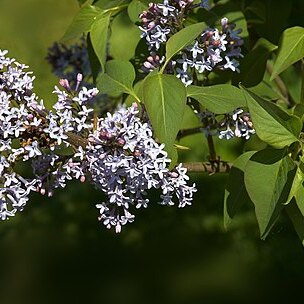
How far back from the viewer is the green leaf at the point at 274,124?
113 centimetres

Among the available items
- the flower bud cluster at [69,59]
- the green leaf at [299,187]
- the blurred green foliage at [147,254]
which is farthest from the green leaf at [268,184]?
the blurred green foliage at [147,254]

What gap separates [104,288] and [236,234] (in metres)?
0.50

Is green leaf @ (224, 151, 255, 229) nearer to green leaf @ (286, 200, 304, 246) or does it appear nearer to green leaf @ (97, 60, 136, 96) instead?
green leaf @ (286, 200, 304, 246)

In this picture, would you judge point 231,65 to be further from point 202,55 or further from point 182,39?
point 182,39

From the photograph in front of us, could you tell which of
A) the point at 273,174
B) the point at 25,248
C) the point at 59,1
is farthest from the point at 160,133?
the point at 59,1

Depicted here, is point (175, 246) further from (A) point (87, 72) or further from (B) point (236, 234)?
(A) point (87, 72)

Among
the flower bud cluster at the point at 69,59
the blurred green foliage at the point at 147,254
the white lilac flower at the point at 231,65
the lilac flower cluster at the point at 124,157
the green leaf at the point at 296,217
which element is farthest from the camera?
the blurred green foliage at the point at 147,254

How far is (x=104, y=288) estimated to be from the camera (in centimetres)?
288

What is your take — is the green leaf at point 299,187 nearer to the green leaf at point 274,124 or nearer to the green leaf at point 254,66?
the green leaf at point 274,124

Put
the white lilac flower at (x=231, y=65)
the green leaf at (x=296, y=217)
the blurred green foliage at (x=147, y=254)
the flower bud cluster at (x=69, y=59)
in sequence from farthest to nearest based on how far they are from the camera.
A: the blurred green foliage at (x=147, y=254) → the flower bud cluster at (x=69, y=59) → the white lilac flower at (x=231, y=65) → the green leaf at (x=296, y=217)

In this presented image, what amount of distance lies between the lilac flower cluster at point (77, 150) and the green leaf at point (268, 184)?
4.3 inches

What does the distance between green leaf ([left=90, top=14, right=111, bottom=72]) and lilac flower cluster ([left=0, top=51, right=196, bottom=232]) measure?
0.13 meters

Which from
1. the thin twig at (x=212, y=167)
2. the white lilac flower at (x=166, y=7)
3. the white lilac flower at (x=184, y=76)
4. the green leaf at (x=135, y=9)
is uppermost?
the white lilac flower at (x=166, y=7)

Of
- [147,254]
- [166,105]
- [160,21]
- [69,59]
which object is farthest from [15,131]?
[147,254]
